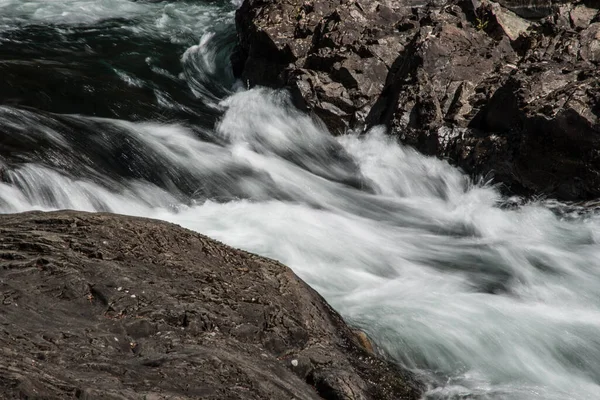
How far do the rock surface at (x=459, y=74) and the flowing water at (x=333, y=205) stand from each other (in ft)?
1.12

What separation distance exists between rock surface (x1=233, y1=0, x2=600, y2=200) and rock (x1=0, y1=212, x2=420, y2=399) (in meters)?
4.39

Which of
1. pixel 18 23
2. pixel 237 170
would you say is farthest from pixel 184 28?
pixel 237 170

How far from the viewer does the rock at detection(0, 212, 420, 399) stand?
320cm

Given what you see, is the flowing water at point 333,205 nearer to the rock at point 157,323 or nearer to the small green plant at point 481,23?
the rock at point 157,323

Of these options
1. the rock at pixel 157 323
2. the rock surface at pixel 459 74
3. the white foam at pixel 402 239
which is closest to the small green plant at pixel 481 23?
the rock surface at pixel 459 74

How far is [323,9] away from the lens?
447 inches

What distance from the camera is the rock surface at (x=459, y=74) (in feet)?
27.2

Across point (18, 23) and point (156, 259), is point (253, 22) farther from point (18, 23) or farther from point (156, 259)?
point (156, 259)

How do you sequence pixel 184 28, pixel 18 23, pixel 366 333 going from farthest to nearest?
pixel 184 28 → pixel 18 23 → pixel 366 333

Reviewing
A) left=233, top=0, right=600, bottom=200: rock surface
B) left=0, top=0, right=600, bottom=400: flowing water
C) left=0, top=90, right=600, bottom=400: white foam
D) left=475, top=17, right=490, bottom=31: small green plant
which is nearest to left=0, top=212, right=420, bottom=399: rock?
left=0, top=90, right=600, bottom=400: white foam

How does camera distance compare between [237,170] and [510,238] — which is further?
[237,170]

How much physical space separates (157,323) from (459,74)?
7.09m

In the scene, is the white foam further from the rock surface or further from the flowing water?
the rock surface

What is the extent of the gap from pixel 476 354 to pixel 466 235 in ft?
9.14
